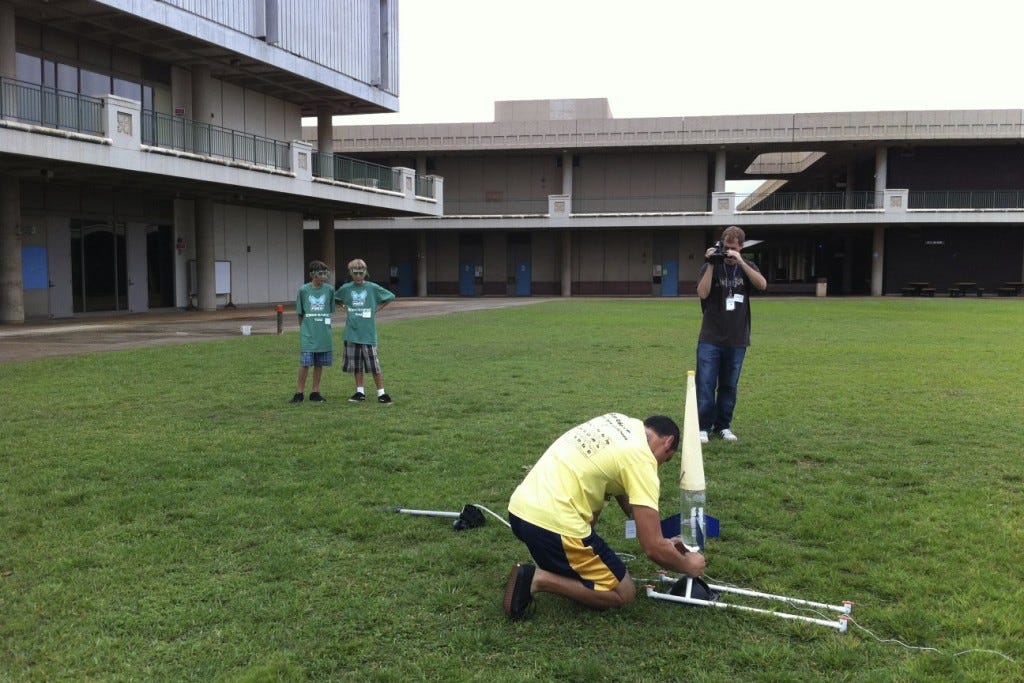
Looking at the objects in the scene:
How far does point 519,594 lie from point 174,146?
21.6 metres

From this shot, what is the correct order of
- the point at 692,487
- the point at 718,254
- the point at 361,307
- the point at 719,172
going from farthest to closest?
the point at 719,172, the point at 361,307, the point at 718,254, the point at 692,487

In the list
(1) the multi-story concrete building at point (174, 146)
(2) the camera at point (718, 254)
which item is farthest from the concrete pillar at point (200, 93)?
(2) the camera at point (718, 254)

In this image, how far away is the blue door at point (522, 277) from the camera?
4791 centimetres

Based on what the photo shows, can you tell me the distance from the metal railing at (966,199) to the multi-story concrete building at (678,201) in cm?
7

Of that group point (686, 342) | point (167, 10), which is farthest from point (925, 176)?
point (167, 10)

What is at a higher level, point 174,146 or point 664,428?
point 174,146

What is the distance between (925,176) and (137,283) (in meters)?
38.2

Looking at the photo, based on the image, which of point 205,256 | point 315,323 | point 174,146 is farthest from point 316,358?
point 205,256

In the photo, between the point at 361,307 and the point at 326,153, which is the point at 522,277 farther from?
the point at 361,307

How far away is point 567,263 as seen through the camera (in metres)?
46.0

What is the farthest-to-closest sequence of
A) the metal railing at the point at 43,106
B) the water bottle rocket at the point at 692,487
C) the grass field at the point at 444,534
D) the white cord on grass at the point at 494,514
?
1. the metal railing at the point at 43,106
2. the white cord on grass at the point at 494,514
3. the water bottle rocket at the point at 692,487
4. the grass field at the point at 444,534

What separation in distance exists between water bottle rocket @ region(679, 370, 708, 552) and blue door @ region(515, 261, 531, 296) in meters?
43.9

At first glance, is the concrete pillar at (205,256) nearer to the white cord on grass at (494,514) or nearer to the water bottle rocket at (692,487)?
the white cord on grass at (494,514)

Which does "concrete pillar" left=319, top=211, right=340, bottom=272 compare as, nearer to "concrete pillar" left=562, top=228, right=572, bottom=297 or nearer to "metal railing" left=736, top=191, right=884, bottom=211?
"concrete pillar" left=562, top=228, right=572, bottom=297
